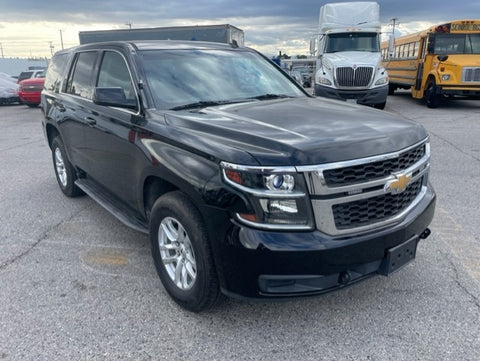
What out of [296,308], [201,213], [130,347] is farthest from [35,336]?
[296,308]

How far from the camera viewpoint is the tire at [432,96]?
48.9ft

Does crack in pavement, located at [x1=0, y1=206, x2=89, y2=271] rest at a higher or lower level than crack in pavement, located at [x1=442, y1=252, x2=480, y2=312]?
lower

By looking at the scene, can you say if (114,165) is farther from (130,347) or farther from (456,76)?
(456,76)

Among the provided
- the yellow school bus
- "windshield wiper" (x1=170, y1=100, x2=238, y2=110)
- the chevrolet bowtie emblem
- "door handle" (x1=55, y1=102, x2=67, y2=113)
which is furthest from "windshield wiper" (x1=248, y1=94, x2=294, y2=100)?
the yellow school bus

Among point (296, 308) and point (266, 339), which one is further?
point (296, 308)

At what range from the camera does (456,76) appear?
1408 cm

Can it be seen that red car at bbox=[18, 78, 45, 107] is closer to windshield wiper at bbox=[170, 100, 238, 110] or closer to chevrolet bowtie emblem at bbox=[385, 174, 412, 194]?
windshield wiper at bbox=[170, 100, 238, 110]

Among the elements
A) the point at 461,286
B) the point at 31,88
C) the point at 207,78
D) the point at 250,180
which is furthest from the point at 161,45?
the point at 31,88

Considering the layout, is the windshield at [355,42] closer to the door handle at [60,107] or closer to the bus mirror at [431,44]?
A: the bus mirror at [431,44]

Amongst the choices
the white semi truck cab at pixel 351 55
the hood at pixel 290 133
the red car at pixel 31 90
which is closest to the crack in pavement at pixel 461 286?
the hood at pixel 290 133

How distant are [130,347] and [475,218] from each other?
3919mm

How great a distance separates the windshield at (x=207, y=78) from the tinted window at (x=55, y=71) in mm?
2232

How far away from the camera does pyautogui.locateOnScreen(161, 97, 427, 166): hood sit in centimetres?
243

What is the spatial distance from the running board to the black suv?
0.03m
